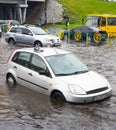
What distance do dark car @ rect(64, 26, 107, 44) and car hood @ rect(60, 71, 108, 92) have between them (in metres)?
21.4

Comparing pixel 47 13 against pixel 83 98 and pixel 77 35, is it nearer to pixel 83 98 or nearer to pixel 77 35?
pixel 77 35

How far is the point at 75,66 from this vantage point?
12625 millimetres

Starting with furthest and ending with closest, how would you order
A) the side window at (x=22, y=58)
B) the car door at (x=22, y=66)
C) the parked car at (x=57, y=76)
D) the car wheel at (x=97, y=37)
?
the car wheel at (x=97, y=37)
the side window at (x=22, y=58)
the car door at (x=22, y=66)
the parked car at (x=57, y=76)

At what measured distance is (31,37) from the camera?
2858 cm

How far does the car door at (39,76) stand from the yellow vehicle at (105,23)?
26.4m

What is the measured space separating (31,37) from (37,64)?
52.7 feet

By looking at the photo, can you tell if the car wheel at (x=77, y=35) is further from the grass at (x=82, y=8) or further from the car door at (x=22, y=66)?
the grass at (x=82, y=8)

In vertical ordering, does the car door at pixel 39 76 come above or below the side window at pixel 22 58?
below

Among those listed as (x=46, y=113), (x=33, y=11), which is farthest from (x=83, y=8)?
(x=46, y=113)

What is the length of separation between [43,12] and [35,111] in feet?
193

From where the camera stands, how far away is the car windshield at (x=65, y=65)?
40.0ft

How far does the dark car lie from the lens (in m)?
33.3

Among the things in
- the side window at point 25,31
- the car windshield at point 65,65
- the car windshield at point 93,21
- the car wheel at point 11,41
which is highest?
the car windshield at point 93,21

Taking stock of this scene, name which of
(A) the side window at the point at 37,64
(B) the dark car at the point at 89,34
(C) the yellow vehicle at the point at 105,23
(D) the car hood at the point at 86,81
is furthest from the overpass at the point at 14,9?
(D) the car hood at the point at 86,81
